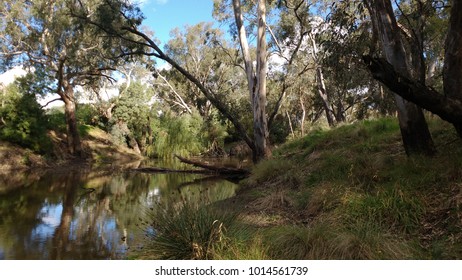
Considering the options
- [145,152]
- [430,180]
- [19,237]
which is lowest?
[19,237]

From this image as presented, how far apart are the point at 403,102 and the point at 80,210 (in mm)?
7606

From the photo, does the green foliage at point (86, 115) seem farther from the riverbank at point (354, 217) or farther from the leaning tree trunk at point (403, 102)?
the leaning tree trunk at point (403, 102)

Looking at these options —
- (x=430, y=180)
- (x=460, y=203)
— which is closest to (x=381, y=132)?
(x=430, y=180)

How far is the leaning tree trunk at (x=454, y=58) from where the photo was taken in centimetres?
520

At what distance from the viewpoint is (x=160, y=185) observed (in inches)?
500

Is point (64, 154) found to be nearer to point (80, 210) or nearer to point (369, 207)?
point (80, 210)

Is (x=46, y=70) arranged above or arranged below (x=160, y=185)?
above

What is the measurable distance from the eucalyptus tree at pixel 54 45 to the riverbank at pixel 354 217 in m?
17.7

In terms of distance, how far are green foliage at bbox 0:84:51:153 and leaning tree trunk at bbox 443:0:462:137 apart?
19619mm

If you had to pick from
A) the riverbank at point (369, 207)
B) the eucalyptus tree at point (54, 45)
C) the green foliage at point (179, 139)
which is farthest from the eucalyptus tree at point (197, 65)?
the riverbank at point (369, 207)

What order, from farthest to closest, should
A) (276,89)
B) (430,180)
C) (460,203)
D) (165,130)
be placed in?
(276,89) → (165,130) → (430,180) → (460,203)

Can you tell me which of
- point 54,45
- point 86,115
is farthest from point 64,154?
point 86,115

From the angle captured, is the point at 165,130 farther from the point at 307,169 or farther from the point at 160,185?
the point at 307,169

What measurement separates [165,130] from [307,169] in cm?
2085
